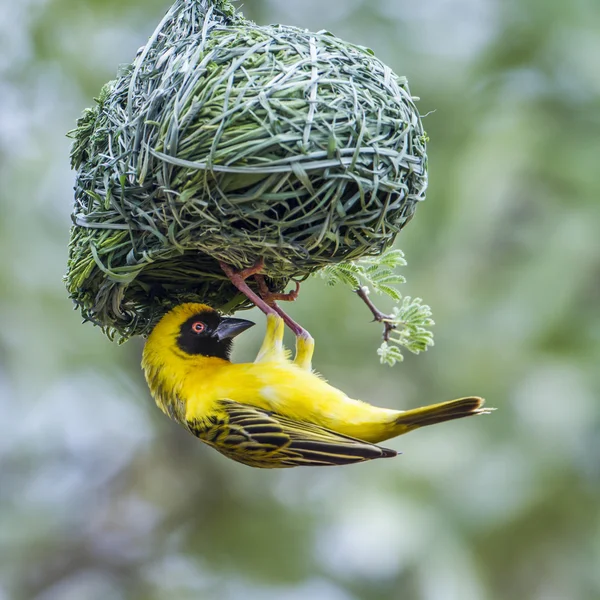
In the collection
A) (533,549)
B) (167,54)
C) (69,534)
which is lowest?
(69,534)

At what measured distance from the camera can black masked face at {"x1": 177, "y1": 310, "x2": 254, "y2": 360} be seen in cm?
346

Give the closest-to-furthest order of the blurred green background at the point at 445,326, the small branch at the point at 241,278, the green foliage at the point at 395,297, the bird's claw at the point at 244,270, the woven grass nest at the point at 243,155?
the woven grass nest at the point at 243,155, the bird's claw at the point at 244,270, the small branch at the point at 241,278, the green foliage at the point at 395,297, the blurred green background at the point at 445,326

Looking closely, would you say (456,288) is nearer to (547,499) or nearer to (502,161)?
(502,161)

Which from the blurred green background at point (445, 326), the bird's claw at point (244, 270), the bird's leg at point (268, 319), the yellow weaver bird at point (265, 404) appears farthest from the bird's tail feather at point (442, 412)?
the blurred green background at point (445, 326)

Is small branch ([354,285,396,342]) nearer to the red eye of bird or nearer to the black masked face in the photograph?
the black masked face

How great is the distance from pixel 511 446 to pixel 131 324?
17.1ft

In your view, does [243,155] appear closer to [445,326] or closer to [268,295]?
[268,295]

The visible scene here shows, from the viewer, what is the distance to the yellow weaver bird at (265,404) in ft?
10.7

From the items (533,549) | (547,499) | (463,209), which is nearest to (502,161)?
(463,209)

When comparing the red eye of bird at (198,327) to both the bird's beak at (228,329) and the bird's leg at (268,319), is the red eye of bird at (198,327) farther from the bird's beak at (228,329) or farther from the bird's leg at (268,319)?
the bird's leg at (268,319)

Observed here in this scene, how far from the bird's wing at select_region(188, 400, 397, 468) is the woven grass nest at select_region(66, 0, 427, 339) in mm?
569

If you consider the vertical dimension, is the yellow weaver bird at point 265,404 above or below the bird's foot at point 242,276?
below

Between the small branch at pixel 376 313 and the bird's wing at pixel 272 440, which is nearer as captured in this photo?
the bird's wing at pixel 272 440

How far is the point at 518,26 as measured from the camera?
321 inches
